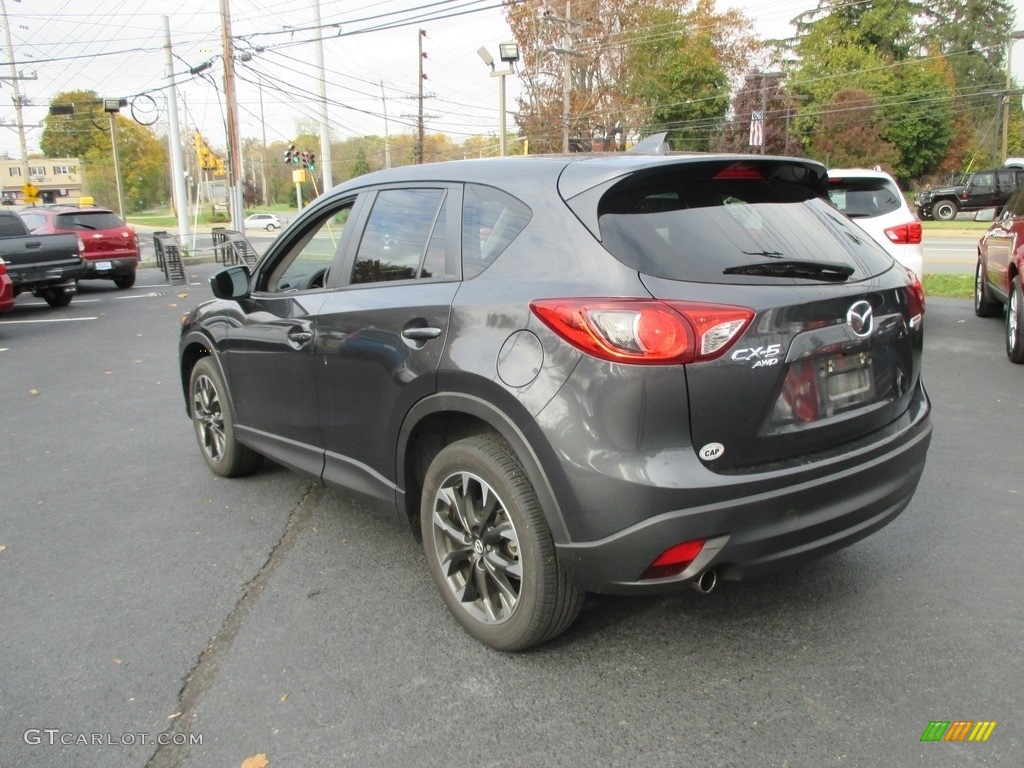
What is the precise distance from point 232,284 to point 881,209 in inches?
302

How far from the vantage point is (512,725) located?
8.91 ft

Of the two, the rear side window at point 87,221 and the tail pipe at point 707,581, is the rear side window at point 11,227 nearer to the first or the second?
the rear side window at point 87,221

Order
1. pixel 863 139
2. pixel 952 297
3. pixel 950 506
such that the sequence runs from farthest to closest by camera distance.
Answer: pixel 863 139 < pixel 952 297 < pixel 950 506

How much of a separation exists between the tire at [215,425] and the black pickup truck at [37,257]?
10.6m

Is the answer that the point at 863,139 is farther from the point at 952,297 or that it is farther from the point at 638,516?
the point at 638,516

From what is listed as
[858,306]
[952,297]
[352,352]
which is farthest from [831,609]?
[952,297]

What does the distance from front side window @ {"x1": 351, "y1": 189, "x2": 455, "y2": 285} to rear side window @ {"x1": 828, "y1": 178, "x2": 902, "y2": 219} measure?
23.5ft

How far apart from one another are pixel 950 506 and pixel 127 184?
3264 inches

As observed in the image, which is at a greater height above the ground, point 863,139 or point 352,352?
point 863,139

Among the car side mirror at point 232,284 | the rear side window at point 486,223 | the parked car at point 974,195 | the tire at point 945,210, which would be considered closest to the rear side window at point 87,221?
the car side mirror at point 232,284

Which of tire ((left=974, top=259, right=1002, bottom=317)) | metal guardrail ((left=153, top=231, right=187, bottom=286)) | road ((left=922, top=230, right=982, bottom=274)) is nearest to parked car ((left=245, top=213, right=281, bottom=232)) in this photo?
metal guardrail ((left=153, top=231, right=187, bottom=286))

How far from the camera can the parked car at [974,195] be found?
3284cm

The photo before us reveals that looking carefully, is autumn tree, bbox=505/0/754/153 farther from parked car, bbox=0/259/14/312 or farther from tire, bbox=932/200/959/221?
parked car, bbox=0/259/14/312

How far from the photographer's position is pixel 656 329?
2592 mm
